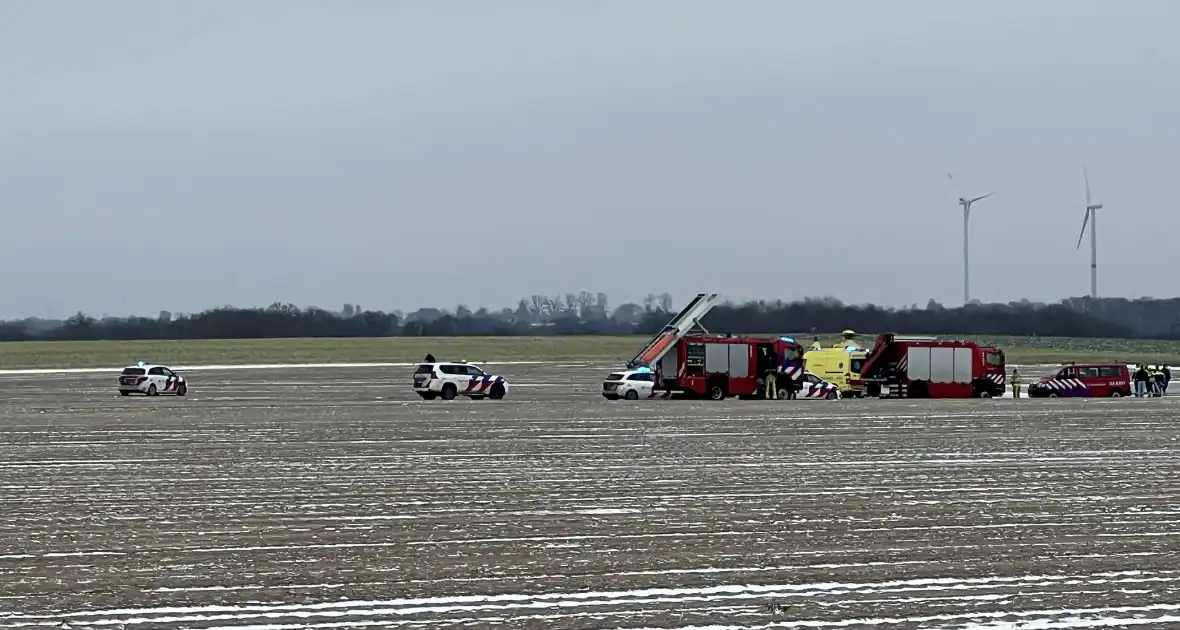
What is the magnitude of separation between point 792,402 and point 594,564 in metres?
30.8

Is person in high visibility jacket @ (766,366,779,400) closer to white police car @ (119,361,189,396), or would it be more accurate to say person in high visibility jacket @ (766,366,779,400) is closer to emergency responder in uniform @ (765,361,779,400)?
emergency responder in uniform @ (765,361,779,400)

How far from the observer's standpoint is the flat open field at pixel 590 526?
36.1ft

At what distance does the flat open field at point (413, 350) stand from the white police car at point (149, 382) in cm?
3608

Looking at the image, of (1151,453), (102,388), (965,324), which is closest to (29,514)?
(1151,453)

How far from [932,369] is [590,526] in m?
32.6

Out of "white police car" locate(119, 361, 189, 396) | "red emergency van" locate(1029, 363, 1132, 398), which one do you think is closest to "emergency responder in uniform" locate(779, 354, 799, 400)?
"red emergency van" locate(1029, 363, 1132, 398)

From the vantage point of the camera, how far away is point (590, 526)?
602 inches

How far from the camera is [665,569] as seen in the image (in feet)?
41.5

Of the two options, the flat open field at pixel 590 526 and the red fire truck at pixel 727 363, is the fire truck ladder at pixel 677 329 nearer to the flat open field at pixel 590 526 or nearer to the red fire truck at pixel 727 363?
the red fire truck at pixel 727 363

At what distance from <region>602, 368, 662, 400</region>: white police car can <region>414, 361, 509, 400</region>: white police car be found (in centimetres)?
384

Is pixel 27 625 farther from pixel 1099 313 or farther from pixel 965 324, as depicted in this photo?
pixel 1099 313

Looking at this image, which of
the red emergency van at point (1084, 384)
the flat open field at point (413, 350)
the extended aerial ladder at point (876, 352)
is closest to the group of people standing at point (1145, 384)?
the red emergency van at point (1084, 384)

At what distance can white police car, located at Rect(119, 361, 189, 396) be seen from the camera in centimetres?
5100

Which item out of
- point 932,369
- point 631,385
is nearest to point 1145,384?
point 932,369
